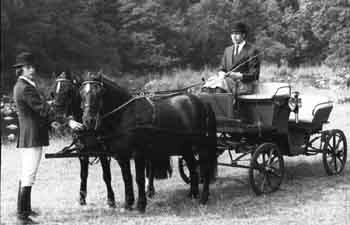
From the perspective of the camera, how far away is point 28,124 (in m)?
6.12

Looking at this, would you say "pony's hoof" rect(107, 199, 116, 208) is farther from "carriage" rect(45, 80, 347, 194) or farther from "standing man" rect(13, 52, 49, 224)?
"carriage" rect(45, 80, 347, 194)

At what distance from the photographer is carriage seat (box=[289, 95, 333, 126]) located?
28.0ft

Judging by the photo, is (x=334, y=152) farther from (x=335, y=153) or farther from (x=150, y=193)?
(x=150, y=193)

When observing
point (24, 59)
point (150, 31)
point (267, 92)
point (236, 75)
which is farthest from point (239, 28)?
point (150, 31)

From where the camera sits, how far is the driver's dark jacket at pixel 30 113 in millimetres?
6035

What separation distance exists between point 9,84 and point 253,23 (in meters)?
9.75

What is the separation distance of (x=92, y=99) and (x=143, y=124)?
2.49 ft

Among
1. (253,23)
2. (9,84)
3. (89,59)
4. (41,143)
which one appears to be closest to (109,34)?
(89,59)

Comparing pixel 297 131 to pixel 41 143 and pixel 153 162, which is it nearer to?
pixel 153 162

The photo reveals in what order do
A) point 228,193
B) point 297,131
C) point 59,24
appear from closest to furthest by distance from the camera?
point 228,193
point 297,131
point 59,24

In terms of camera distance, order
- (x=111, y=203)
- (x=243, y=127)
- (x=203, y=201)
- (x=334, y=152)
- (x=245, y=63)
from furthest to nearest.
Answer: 1. (x=334, y=152)
2. (x=245, y=63)
3. (x=243, y=127)
4. (x=203, y=201)
5. (x=111, y=203)

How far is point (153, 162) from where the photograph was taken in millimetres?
7102

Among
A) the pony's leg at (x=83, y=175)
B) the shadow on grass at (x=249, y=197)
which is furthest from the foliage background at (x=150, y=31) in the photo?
the pony's leg at (x=83, y=175)

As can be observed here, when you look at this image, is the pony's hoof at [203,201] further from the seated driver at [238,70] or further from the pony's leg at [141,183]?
the seated driver at [238,70]
